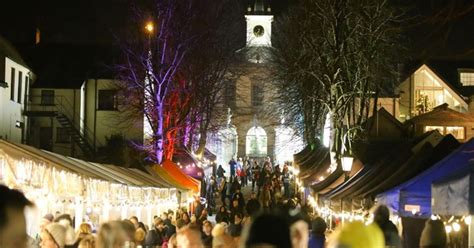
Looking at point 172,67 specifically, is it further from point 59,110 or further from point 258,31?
point 258,31

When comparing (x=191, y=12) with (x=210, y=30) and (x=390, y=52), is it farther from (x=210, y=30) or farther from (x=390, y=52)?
(x=390, y=52)

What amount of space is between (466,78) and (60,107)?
36523 mm

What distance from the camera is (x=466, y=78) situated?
7081cm

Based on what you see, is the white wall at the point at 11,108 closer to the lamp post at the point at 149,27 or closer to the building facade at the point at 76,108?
the building facade at the point at 76,108

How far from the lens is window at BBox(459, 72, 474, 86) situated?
231ft

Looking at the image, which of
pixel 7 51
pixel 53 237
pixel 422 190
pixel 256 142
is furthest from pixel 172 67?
pixel 256 142

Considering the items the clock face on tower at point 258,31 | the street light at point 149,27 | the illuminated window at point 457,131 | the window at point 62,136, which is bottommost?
the window at point 62,136

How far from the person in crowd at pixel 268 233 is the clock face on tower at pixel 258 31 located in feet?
331

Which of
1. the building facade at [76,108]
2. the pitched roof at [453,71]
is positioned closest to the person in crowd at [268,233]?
the building facade at [76,108]

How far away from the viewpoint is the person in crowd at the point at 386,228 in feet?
28.2

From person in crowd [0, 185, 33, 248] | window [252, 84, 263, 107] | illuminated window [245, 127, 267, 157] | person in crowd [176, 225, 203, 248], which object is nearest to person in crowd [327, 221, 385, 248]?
person in crowd [176, 225, 203, 248]

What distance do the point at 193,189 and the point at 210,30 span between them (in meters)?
13.2

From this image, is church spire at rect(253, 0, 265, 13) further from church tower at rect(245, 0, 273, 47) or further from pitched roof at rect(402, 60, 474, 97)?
pitched roof at rect(402, 60, 474, 97)

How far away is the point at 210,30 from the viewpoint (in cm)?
4581
